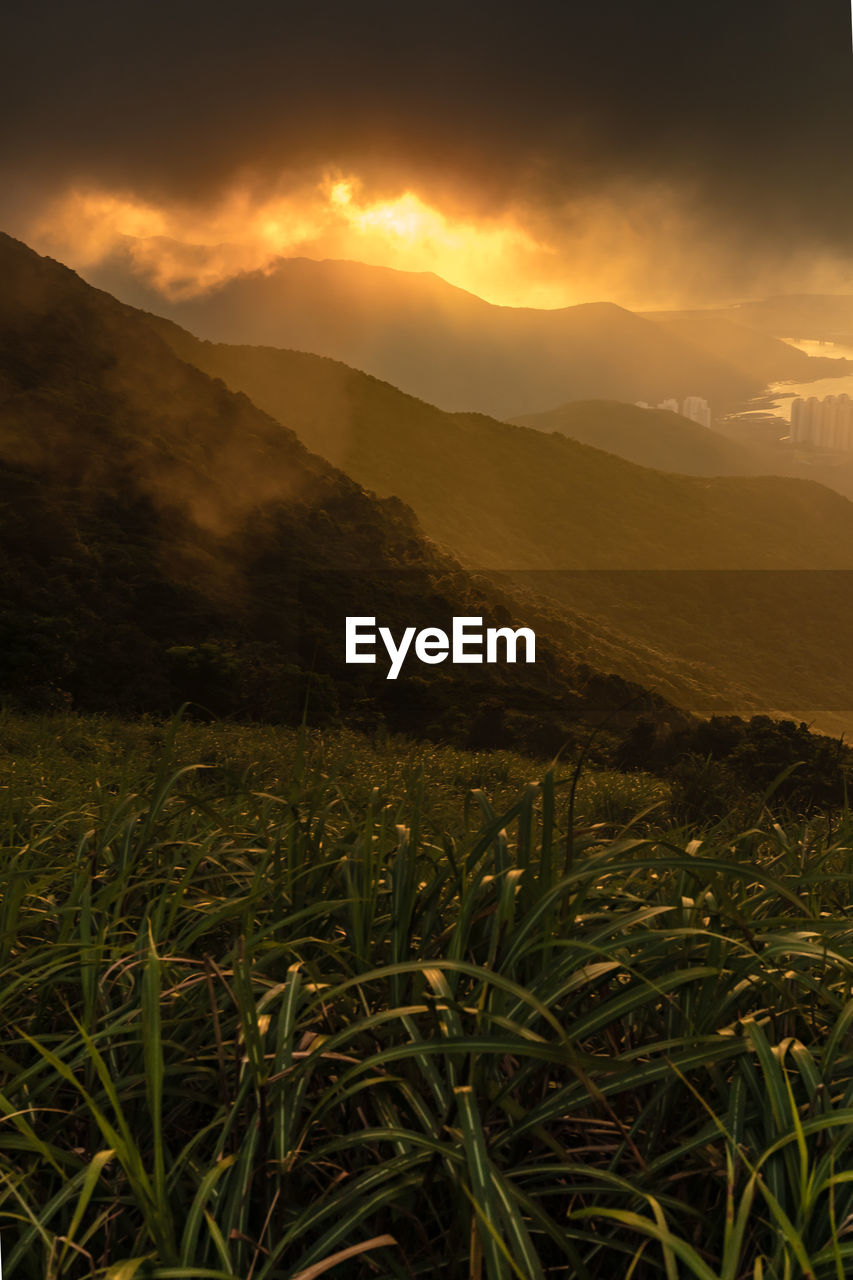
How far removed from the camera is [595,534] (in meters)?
32.8

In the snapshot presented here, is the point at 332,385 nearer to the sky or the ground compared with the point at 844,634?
nearer to the sky

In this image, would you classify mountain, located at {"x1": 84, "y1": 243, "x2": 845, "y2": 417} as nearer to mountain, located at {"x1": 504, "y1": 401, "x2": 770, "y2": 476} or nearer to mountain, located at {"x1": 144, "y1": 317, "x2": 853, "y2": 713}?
mountain, located at {"x1": 504, "y1": 401, "x2": 770, "y2": 476}

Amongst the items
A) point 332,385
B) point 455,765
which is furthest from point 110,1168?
point 332,385

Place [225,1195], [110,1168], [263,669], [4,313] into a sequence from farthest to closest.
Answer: [4,313]
[263,669]
[110,1168]
[225,1195]

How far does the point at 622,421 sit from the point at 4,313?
24478mm

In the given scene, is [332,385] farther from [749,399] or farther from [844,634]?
[844,634]

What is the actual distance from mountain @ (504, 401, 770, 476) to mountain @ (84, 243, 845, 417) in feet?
15.3

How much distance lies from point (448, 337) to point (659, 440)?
17.6 metres

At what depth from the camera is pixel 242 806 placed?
2633 mm

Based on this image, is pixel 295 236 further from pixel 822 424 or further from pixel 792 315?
pixel 822 424

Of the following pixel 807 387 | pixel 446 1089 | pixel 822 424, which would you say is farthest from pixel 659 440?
pixel 446 1089

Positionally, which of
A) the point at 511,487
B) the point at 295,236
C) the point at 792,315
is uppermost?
the point at 792,315

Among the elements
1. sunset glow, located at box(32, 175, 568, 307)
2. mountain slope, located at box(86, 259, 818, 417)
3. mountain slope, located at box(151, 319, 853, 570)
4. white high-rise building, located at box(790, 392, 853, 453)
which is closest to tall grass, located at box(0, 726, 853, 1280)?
sunset glow, located at box(32, 175, 568, 307)

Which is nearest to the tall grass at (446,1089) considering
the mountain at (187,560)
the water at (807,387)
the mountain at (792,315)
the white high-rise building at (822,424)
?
the mountain at (187,560)
